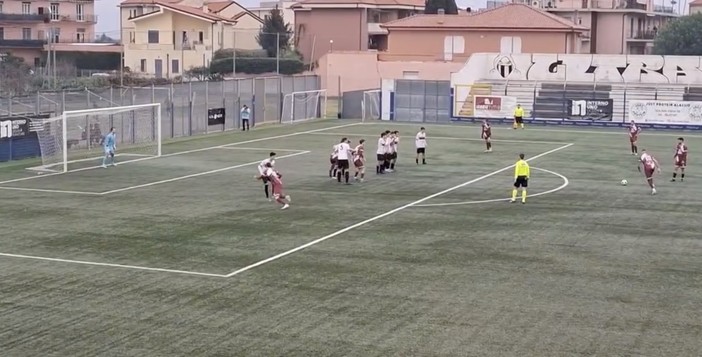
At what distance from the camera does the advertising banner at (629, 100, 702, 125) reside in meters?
61.9

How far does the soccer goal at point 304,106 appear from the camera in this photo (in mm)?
64625

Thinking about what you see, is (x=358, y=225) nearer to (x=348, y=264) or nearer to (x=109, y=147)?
(x=348, y=264)

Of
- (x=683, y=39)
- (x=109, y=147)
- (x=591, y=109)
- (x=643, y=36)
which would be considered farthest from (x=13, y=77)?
(x=643, y=36)

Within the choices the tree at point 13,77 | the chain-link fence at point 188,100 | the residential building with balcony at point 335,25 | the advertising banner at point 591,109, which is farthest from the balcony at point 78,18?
the advertising banner at point 591,109

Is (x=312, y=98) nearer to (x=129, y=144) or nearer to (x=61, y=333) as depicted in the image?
(x=129, y=144)

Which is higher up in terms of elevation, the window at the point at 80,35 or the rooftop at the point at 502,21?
the rooftop at the point at 502,21

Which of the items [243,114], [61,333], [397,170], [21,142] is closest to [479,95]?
[243,114]

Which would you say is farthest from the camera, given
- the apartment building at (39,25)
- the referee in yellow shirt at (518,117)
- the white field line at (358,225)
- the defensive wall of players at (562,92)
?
the apartment building at (39,25)

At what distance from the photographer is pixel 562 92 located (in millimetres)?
68750

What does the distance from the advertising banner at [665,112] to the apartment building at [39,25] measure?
46.5 metres

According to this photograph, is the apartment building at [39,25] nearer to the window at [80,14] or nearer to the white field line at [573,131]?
the window at [80,14]

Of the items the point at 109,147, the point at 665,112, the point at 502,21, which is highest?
the point at 502,21

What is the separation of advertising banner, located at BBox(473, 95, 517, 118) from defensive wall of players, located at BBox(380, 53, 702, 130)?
0.13 feet

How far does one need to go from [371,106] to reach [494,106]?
318 inches
